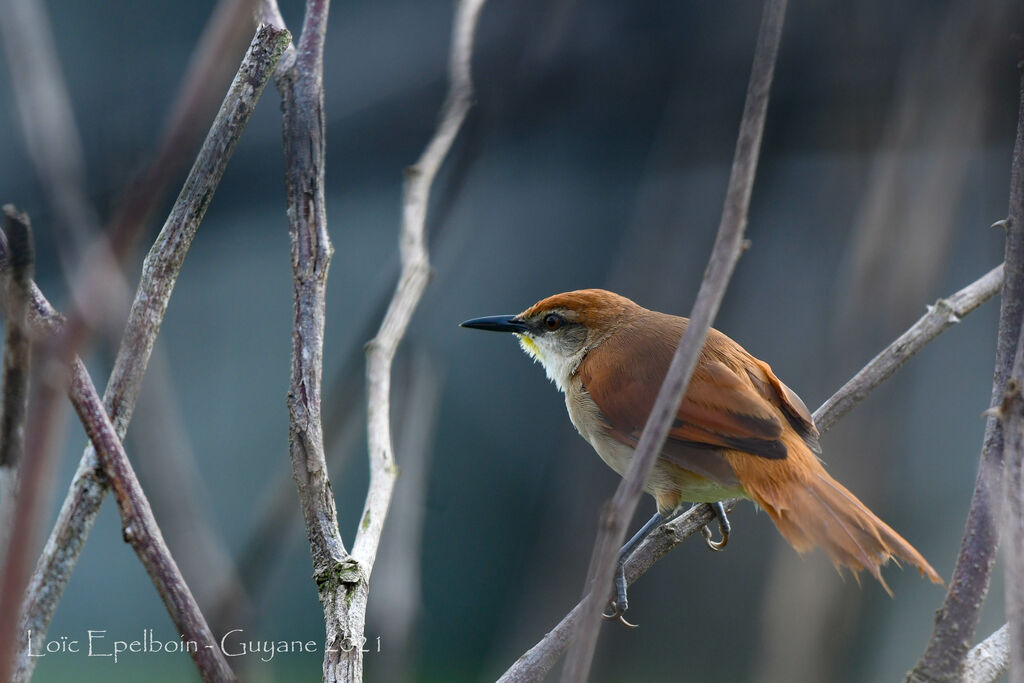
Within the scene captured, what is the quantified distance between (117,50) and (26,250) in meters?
5.29

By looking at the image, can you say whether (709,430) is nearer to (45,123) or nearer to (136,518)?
(136,518)

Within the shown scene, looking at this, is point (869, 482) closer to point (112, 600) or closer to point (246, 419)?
point (246, 419)

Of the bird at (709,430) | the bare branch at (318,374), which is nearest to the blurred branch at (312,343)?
the bare branch at (318,374)

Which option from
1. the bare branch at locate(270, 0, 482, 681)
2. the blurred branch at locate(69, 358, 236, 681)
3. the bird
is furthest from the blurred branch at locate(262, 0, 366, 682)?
the bird

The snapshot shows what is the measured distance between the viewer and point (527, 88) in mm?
5047

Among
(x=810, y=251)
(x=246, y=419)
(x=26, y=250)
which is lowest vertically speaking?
(x=26, y=250)

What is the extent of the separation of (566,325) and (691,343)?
231 cm

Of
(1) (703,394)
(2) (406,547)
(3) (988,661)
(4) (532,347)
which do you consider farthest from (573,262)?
(3) (988,661)

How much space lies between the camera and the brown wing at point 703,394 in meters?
2.63

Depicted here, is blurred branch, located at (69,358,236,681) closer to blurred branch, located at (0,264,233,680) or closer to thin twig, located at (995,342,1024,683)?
blurred branch, located at (0,264,233,680)

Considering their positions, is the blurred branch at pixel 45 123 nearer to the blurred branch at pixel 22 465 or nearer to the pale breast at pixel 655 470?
the blurred branch at pixel 22 465

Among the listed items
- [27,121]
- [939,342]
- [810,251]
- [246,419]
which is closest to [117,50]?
[246,419]

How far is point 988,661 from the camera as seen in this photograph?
1.67m

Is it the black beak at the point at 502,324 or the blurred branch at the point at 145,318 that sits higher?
the black beak at the point at 502,324
